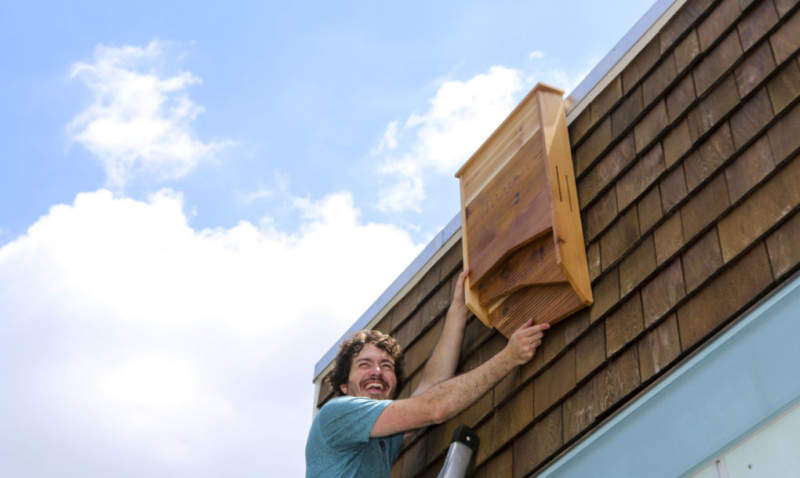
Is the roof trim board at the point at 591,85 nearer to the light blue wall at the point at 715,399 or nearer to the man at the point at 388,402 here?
the man at the point at 388,402

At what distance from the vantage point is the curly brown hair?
3.35 m

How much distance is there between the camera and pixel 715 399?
6.11 ft

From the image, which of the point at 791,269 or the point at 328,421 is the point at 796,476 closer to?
the point at 791,269

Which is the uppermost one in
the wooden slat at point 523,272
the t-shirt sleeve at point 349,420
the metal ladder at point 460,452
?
the wooden slat at point 523,272

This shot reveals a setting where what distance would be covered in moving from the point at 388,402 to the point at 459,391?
0.25 meters

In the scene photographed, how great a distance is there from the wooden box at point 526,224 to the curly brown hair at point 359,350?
551mm

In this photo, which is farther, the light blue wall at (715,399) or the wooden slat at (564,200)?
the wooden slat at (564,200)

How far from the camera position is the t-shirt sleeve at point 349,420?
2693 mm

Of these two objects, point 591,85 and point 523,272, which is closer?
point 523,272

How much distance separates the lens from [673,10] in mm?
2789

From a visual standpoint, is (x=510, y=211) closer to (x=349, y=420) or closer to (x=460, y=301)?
(x=460, y=301)

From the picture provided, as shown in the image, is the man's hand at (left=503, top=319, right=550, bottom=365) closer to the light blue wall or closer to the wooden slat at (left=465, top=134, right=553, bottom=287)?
the wooden slat at (left=465, top=134, right=553, bottom=287)

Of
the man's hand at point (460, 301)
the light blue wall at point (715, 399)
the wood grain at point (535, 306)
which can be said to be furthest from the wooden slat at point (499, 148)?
the light blue wall at point (715, 399)

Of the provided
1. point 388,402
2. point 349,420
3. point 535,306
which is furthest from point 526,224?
point 349,420
